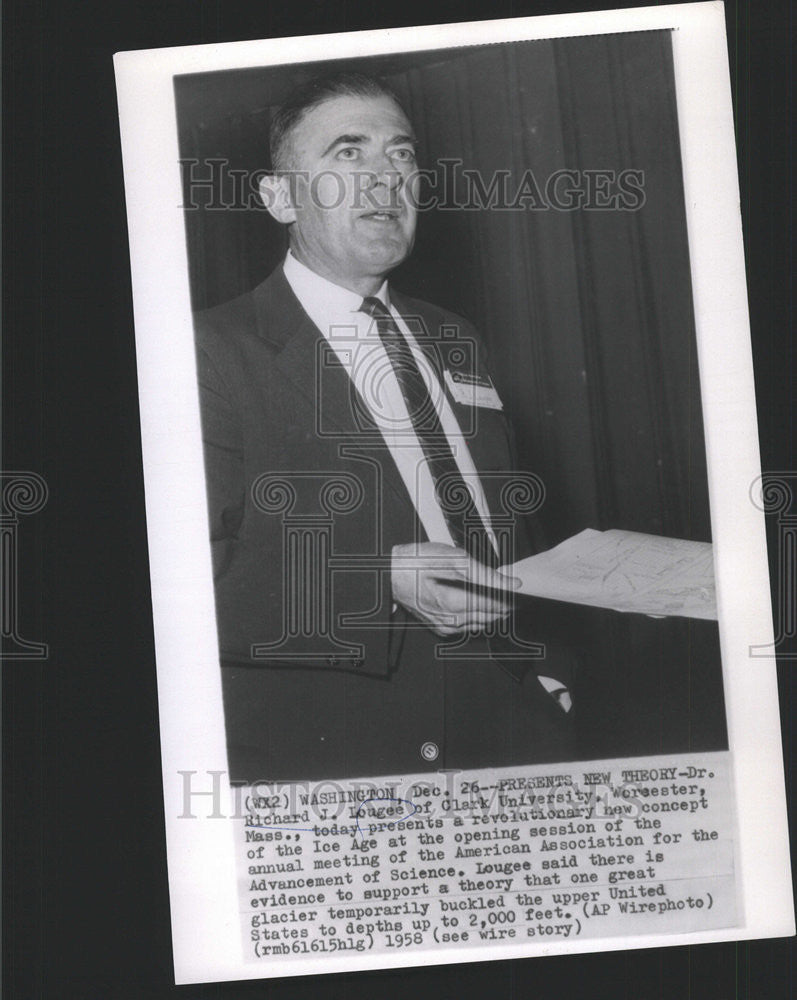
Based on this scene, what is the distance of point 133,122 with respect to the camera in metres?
1.77

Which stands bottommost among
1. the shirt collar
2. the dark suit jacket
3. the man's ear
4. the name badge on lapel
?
the dark suit jacket

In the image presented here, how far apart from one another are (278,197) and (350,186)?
0.15 meters

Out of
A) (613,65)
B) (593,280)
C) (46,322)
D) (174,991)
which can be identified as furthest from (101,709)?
(613,65)

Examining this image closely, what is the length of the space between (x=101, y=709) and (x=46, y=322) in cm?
80

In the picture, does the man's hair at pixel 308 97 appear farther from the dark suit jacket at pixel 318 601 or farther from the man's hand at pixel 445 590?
the man's hand at pixel 445 590

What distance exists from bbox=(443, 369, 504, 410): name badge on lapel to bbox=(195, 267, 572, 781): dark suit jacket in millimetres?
173

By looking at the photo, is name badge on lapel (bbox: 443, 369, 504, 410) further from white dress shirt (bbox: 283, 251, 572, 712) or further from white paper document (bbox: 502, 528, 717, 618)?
white paper document (bbox: 502, 528, 717, 618)

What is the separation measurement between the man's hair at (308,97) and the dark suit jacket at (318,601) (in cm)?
27

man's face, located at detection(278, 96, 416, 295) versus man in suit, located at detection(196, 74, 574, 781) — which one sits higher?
man's face, located at detection(278, 96, 416, 295)

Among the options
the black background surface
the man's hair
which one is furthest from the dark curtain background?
the black background surface

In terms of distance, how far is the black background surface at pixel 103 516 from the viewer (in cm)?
176

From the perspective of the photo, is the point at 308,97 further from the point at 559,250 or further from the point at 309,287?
the point at 559,250

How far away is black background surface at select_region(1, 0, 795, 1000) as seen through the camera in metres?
1.76

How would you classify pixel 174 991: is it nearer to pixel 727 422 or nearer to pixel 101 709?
pixel 101 709
